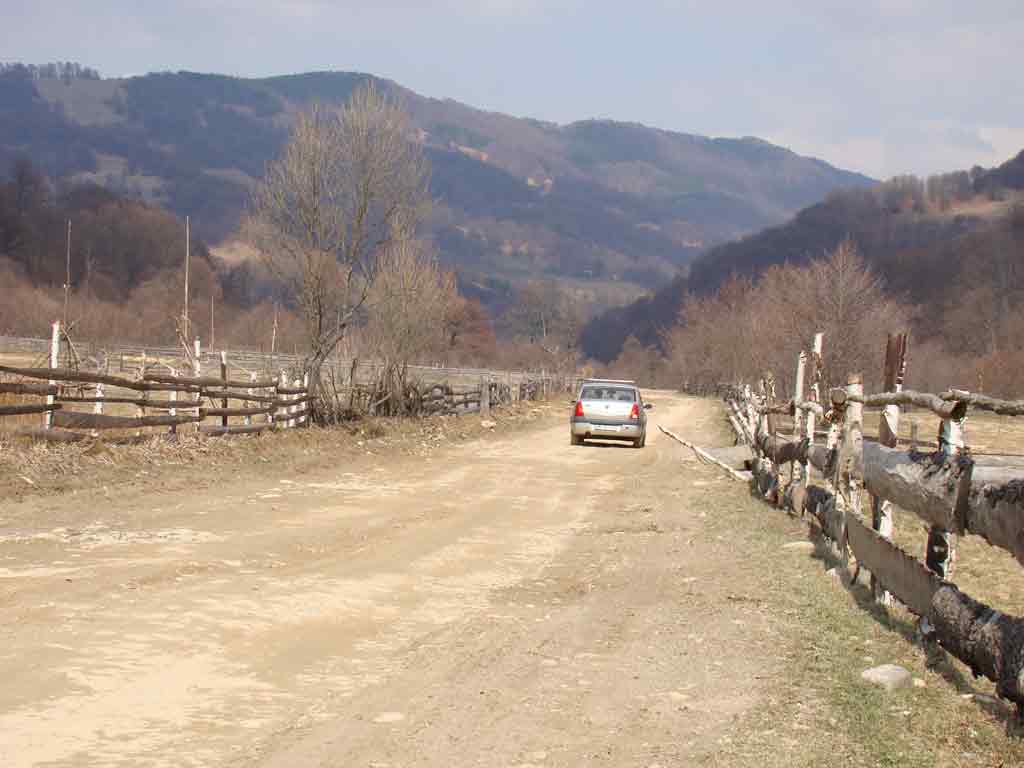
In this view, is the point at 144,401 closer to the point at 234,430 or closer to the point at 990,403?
the point at 234,430

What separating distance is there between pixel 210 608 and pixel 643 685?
3.10 meters

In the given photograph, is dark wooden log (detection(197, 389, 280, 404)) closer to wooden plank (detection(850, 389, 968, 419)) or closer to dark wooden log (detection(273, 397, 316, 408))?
dark wooden log (detection(273, 397, 316, 408))

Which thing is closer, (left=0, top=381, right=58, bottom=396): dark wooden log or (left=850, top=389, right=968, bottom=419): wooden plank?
(left=850, top=389, right=968, bottom=419): wooden plank

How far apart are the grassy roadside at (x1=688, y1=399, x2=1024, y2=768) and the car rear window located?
1907 cm

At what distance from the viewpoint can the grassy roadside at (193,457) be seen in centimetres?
1483

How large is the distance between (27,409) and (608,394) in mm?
15548

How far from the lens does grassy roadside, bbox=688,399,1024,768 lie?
508 cm

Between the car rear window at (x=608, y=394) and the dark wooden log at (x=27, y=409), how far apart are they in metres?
14.3

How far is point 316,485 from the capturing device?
1650 cm

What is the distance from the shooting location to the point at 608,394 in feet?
94.0

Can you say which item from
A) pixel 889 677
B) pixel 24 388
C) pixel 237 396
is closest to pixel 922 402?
pixel 889 677

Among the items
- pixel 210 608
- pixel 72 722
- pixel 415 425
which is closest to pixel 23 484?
pixel 210 608

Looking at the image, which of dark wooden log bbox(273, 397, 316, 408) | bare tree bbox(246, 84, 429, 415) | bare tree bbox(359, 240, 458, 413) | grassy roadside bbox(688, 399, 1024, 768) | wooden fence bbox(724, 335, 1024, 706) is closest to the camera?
grassy roadside bbox(688, 399, 1024, 768)

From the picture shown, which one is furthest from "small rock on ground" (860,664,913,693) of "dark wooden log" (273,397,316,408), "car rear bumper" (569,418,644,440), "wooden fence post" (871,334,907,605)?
"car rear bumper" (569,418,644,440)
